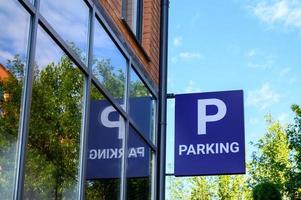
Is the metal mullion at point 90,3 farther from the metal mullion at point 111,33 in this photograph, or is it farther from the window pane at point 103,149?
the window pane at point 103,149

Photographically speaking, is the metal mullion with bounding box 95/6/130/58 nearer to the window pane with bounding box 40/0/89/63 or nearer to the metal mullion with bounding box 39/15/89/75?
the window pane with bounding box 40/0/89/63

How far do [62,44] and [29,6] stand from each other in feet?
2.92

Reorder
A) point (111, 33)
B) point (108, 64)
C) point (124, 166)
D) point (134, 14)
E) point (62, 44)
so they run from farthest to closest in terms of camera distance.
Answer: point (134, 14), point (124, 166), point (111, 33), point (108, 64), point (62, 44)

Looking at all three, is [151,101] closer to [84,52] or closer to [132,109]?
[132,109]

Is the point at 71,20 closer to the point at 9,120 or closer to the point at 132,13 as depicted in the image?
the point at 9,120

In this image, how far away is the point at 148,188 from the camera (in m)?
10.2

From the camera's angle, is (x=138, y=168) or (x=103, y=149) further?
(x=138, y=168)

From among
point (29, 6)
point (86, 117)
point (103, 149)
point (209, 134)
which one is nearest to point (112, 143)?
point (103, 149)

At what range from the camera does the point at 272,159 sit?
29.8 metres

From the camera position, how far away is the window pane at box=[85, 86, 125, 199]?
7.84 m

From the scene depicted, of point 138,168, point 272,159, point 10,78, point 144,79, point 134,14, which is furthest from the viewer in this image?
point 272,159

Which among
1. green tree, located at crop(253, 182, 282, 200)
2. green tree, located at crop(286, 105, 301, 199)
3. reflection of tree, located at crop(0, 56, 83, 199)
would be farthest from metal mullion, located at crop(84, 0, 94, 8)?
green tree, located at crop(286, 105, 301, 199)

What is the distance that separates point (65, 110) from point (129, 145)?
7.68ft

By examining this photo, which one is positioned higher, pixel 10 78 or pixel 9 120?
pixel 10 78
